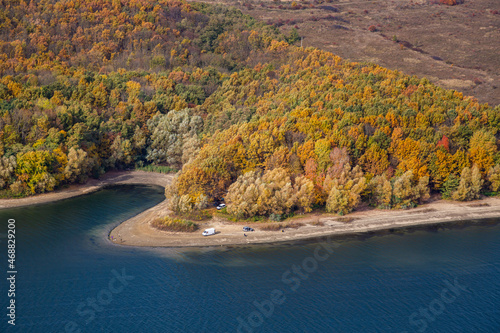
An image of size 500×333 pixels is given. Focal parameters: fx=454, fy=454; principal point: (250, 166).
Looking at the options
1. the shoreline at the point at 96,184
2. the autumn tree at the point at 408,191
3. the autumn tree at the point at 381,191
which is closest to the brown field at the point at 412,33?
the autumn tree at the point at 408,191

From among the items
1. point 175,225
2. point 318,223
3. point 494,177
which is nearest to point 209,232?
point 175,225

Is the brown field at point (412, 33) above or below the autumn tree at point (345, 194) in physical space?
above

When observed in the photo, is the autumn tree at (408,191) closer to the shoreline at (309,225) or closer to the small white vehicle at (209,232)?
the shoreline at (309,225)

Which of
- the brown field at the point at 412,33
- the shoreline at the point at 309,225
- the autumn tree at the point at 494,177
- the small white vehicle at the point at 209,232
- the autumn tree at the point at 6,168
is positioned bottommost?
the shoreline at the point at 309,225

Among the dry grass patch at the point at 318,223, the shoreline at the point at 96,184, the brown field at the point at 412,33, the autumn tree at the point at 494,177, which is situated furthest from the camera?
the brown field at the point at 412,33

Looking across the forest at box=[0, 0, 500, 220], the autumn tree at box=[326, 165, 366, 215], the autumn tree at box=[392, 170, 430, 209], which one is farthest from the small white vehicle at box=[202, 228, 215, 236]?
the autumn tree at box=[392, 170, 430, 209]

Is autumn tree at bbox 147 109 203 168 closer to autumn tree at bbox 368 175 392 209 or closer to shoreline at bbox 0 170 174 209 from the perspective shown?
shoreline at bbox 0 170 174 209

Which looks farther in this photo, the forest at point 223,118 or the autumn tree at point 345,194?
the forest at point 223,118

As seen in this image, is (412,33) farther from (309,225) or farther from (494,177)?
(309,225)
